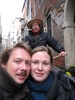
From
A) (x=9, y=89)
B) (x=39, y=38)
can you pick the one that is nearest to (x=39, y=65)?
(x=9, y=89)

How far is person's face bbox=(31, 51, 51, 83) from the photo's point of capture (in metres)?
1.93

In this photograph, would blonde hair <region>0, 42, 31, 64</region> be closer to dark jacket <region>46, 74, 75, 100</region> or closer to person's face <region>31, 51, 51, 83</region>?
person's face <region>31, 51, 51, 83</region>

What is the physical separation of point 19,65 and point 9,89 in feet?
0.60

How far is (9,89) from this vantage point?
69.8 inches

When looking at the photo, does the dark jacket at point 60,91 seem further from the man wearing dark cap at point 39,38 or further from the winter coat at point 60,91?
the man wearing dark cap at point 39,38

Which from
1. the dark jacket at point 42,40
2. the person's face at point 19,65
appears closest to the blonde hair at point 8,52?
the person's face at point 19,65

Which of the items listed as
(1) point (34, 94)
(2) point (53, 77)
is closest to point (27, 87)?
(1) point (34, 94)

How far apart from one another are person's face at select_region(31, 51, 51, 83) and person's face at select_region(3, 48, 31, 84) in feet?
0.16

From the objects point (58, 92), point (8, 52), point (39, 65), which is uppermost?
point (8, 52)

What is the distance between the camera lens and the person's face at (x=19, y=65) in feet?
5.99

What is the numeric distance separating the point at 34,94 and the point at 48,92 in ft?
0.34

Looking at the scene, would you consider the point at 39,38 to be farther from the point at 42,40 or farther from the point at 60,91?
the point at 60,91

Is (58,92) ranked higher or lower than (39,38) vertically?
lower

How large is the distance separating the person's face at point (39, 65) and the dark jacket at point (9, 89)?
0.55 feet
